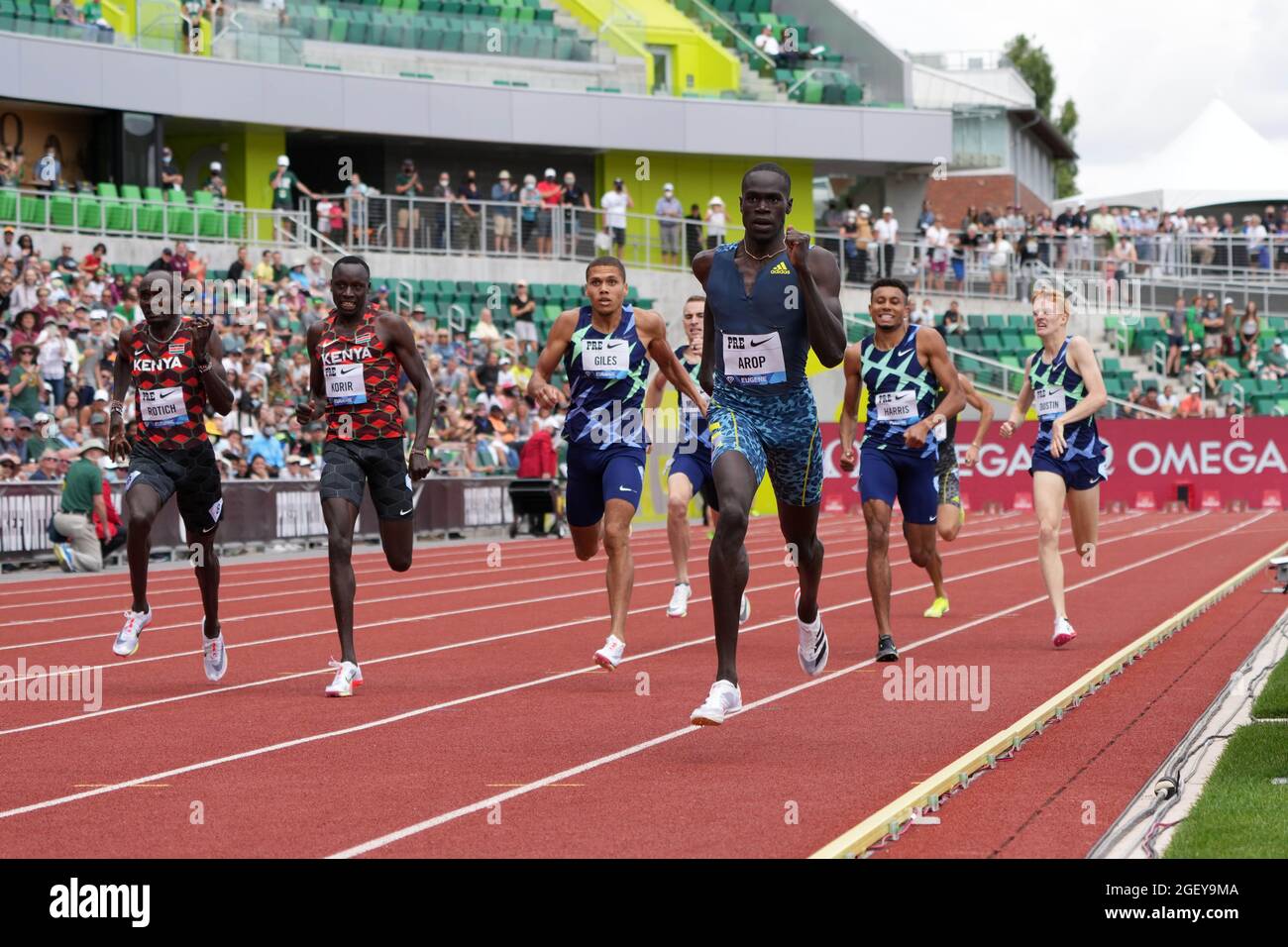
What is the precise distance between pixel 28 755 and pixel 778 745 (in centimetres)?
326

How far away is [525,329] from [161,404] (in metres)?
24.4

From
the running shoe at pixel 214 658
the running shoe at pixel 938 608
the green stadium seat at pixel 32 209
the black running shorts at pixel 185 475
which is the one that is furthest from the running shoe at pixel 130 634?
the green stadium seat at pixel 32 209

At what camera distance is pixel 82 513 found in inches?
834

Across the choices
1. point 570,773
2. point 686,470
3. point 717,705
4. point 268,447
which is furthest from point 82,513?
point 717,705

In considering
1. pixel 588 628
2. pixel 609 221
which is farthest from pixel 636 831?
pixel 609 221

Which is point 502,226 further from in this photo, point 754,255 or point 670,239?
point 754,255

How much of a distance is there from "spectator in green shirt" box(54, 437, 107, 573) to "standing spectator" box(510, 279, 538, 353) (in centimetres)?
1436

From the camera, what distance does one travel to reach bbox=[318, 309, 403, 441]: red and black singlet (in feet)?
35.3

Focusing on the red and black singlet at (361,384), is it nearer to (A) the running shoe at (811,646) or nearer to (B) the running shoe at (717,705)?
(A) the running shoe at (811,646)

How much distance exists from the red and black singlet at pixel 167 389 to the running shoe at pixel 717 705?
4328mm

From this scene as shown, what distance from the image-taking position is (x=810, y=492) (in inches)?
349

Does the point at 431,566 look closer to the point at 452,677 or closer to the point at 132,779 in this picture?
the point at 452,677

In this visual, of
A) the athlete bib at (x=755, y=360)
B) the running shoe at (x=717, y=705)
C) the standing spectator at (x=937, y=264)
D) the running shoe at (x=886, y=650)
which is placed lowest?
the running shoe at (x=886, y=650)

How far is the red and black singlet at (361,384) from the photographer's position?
35.3 feet
